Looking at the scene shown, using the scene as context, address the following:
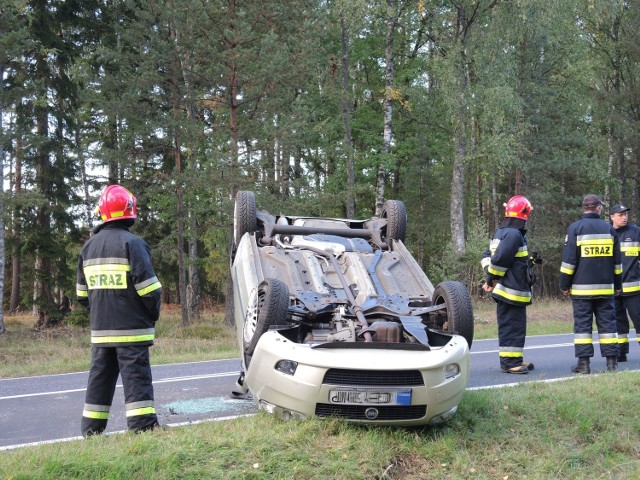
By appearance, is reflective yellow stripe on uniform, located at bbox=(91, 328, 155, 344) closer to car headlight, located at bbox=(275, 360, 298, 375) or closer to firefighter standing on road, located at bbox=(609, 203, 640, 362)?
car headlight, located at bbox=(275, 360, 298, 375)

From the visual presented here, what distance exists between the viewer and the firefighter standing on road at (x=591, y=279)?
291 inches

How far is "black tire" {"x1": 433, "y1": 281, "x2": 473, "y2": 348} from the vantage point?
17.1ft

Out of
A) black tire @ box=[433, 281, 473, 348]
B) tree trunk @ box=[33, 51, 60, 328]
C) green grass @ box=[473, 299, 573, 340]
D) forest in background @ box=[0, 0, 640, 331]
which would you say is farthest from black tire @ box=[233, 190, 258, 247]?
tree trunk @ box=[33, 51, 60, 328]

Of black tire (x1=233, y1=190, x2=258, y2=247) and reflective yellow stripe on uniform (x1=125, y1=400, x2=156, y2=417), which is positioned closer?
reflective yellow stripe on uniform (x1=125, y1=400, x2=156, y2=417)

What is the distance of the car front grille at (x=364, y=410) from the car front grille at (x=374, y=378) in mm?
192

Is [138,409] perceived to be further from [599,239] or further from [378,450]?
[599,239]

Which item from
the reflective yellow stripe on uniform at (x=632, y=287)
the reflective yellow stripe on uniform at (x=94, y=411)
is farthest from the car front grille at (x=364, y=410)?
the reflective yellow stripe on uniform at (x=632, y=287)

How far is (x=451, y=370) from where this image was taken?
440 cm

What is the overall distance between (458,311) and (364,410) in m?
1.35

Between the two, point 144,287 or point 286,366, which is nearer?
point 286,366

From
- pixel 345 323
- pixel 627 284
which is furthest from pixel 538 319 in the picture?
pixel 345 323

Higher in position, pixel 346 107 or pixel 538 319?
pixel 346 107

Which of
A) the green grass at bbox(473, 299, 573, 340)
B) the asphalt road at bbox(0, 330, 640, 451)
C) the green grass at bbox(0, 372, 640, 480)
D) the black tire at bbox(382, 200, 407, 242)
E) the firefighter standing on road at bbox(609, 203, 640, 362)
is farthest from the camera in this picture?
the green grass at bbox(473, 299, 573, 340)

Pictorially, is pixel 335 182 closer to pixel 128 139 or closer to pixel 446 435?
pixel 128 139
